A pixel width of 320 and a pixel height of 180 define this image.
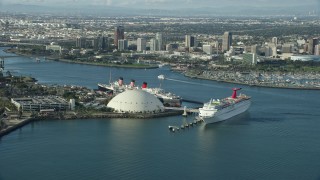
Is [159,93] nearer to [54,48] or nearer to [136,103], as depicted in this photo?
[136,103]

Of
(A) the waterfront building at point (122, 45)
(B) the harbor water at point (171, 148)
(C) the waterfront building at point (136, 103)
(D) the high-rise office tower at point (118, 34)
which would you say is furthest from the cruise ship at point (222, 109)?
(D) the high-rise office tower at point (118, 34)

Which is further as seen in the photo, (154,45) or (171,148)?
(154,45)

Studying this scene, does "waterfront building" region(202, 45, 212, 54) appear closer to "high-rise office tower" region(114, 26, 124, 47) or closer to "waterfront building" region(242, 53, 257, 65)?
"waterfront building" region(242, 53, 257, 65)

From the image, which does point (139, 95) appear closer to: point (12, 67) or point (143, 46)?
point (12, 67)

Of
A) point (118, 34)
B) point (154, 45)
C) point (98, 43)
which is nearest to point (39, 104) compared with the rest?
point (154, 45)

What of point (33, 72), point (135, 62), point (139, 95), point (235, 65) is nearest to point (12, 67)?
point (33, 72)

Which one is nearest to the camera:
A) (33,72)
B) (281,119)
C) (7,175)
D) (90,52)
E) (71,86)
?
(7,175)

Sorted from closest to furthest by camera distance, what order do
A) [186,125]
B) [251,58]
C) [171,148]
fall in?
[171,148] → [186,125] → [251,58]

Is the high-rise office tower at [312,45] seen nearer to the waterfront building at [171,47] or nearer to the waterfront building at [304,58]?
the waterfront building at [304,58]
